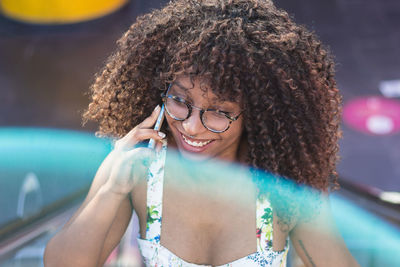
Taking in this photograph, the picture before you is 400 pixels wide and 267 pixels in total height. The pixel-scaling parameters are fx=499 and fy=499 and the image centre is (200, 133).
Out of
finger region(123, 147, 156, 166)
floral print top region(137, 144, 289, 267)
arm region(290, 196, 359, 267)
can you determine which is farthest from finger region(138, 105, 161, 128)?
arm region(290, 196, 359, 267)

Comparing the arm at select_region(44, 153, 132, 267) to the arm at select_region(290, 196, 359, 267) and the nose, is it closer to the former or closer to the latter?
the nose

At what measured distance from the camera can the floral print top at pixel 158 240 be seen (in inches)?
73.0

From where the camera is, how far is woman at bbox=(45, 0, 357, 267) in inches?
68.2

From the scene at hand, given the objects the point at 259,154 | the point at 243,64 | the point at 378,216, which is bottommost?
the point at 378,216

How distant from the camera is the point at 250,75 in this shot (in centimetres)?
176

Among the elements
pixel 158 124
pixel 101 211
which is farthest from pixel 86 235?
pixel 158 124

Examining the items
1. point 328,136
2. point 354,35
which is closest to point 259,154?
point 328,136

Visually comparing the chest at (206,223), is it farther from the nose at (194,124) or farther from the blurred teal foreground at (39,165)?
the blurred teal foreground at (39,165)

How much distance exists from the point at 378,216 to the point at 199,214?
1.27 metres

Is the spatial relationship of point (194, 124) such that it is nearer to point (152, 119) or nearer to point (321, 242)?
point (152, 119)

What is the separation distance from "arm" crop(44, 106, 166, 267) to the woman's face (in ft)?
0.35

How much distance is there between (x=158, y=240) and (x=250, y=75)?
0.70m

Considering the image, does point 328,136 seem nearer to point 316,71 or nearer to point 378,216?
point 316,71

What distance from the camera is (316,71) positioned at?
1841 millimetres
